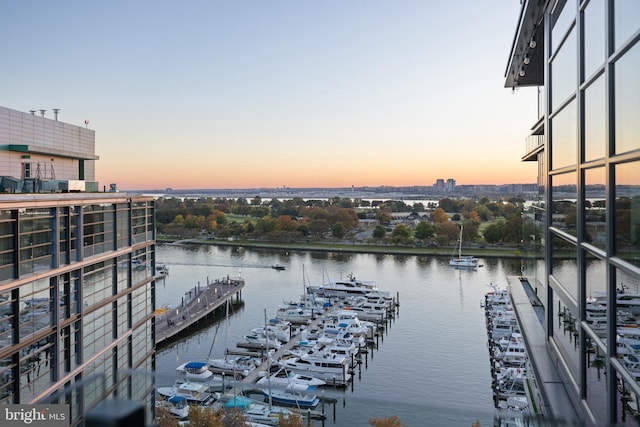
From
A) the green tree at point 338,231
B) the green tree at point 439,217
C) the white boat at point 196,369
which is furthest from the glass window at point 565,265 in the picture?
the green tree at point 439,217

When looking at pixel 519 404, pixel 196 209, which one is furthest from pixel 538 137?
pixel 196 209

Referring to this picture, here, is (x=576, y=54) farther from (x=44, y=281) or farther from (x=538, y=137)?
(x=44, y=281)

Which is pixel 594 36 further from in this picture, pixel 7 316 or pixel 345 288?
pixel 345 288

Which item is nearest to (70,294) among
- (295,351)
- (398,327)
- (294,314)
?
(295,351)

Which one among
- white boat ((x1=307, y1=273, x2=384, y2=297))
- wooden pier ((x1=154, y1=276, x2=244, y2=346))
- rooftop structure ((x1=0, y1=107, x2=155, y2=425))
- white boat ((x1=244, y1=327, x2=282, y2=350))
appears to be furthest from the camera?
white boat ((x1=307, y1=273, x2=384, y2=297))

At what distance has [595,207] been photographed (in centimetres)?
236

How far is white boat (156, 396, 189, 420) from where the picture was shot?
7.52 m

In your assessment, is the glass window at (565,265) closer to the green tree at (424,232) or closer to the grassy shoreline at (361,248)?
the grassy shoreline at (361,248)

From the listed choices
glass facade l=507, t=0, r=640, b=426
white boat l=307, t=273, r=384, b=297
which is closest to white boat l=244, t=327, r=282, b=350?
white boat l=307, t=273, r=384, b=297

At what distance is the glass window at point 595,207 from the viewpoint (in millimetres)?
2191

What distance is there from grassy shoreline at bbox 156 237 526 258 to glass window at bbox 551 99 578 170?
23098 mm

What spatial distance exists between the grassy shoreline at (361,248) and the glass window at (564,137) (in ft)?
75.8

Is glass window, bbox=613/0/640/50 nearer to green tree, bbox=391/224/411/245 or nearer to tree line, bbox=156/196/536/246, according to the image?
tree line, bbox=156/196/536/246

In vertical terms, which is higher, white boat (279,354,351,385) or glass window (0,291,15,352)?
glass window (0,291,15,352)
